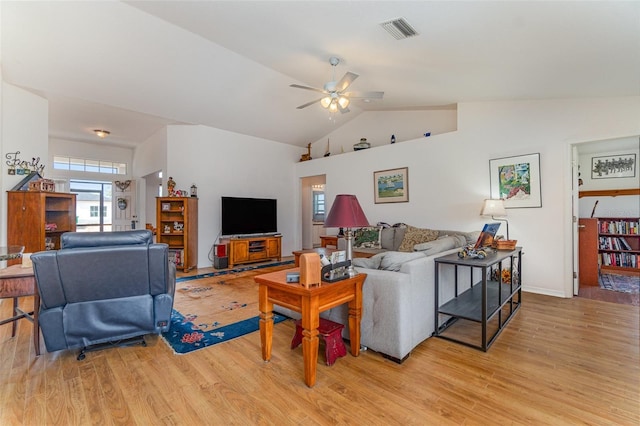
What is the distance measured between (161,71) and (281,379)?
432 cm

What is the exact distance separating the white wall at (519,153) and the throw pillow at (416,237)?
0.37 m

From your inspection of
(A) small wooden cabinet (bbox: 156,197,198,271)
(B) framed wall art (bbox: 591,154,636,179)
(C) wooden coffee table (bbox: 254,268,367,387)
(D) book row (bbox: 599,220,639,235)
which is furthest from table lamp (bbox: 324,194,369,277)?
(B) framed wall art (bbox: 591,154,636,179)

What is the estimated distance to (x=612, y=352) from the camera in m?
2.35

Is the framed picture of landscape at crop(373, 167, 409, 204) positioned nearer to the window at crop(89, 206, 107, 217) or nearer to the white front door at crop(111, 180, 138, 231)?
the white front door at crop(111, 180, 138, 231)

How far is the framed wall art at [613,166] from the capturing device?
201 inches

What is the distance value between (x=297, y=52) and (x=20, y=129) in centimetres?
432

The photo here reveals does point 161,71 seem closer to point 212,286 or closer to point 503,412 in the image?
point 212,286

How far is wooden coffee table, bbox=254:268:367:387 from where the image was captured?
6.13 feet

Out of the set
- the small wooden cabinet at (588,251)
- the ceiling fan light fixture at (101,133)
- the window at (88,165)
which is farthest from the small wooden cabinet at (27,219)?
the small wooden cabinet at (588,251)

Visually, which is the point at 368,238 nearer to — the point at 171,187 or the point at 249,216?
the point at 249,216

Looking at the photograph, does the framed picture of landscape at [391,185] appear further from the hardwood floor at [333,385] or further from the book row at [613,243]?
the book row at [613,243]

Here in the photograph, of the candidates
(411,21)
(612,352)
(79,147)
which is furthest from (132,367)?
(79,147)

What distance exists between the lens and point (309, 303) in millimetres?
1853

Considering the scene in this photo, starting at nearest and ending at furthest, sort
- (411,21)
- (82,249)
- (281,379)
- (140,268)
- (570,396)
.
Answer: (570,396), (281,379), (82,249), (140,268), (411,21)
